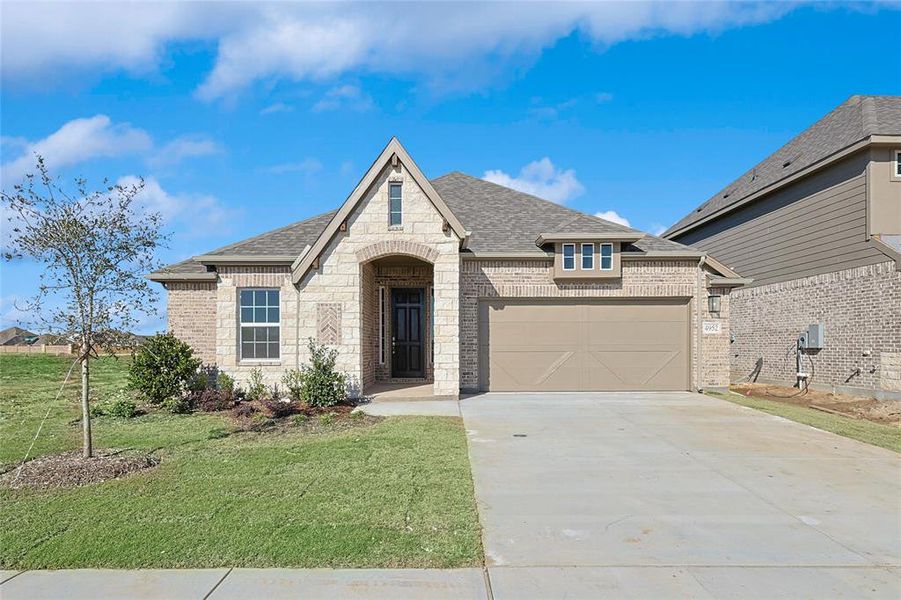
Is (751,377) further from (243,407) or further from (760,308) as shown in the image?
(243,407)

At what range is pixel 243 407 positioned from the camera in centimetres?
1180

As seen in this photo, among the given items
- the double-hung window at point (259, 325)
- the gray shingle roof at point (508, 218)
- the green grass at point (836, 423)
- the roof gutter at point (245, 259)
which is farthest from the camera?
the gray shingle roof at point (508, 218)

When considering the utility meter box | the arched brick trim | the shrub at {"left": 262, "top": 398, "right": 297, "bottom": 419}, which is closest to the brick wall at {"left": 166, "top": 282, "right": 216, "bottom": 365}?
the shrub at {"left": 262, "top": 398, "right": 297, "bottom": 419}

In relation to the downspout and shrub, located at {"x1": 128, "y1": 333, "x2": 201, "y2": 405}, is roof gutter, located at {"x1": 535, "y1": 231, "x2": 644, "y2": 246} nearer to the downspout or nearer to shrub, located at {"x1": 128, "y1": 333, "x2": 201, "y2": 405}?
the downspout

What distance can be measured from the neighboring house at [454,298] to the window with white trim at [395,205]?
33mm

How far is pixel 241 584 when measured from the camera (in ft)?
13.3

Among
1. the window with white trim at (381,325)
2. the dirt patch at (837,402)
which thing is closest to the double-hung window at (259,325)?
the window with white trim at (381,325)

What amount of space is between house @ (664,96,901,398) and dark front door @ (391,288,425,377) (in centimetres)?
1160

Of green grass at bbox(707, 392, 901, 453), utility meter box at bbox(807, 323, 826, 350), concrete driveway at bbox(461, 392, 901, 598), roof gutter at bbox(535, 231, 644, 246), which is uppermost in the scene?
roof gutter at bbox(535, 231, 644, 246)

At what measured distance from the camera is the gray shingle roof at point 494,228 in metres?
14.6

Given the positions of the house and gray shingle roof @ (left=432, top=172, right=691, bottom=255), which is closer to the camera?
the house

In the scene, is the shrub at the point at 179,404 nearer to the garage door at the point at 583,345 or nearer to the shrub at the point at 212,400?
the shrub at the point at 212,400

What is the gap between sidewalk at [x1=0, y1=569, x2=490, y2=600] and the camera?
3918 millimetres

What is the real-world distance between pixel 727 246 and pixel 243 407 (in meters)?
19.0
